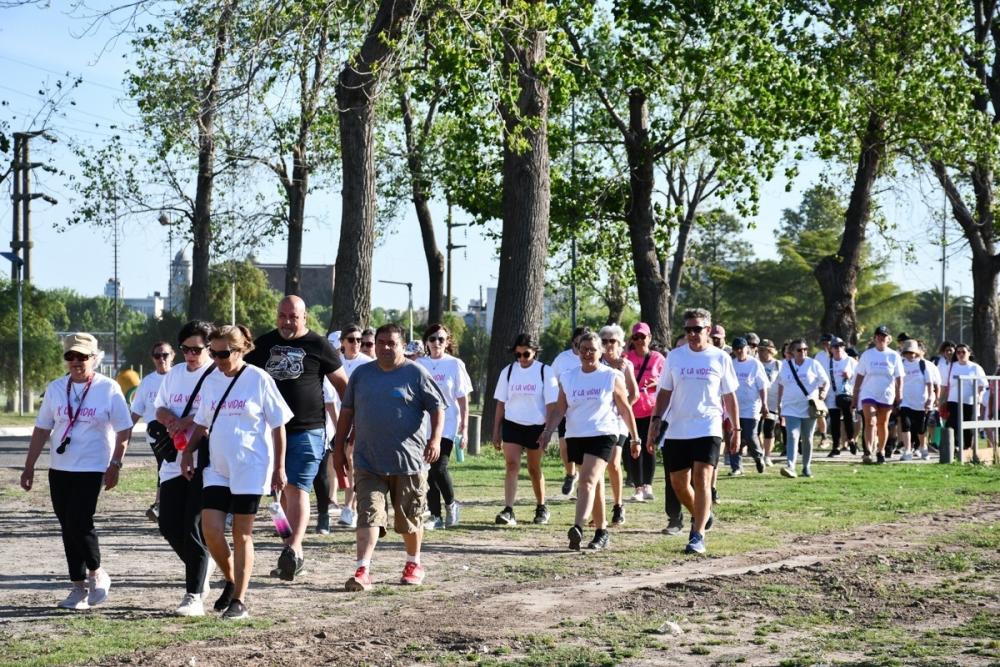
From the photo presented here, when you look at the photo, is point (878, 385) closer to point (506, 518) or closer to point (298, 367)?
point (506, 518)

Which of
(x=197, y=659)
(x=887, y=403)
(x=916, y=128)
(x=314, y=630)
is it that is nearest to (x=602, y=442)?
(x=314, y=630)

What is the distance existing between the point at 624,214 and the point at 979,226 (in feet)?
30.3

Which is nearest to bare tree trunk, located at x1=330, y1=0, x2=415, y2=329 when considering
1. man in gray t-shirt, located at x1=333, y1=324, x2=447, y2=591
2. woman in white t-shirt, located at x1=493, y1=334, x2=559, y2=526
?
woman in white t-shirt, located at x1=493, y1=334, x2=559, y2=526

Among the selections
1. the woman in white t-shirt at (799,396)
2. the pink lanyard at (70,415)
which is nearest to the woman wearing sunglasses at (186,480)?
the pink lanyard at (70,415)

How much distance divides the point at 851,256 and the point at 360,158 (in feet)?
51.0

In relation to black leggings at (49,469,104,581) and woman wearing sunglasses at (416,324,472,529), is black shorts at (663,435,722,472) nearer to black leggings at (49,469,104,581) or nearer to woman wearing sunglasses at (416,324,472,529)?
woman wearing sunglasses at (416,324,472,529)

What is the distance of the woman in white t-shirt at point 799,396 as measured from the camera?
1997 centimetres

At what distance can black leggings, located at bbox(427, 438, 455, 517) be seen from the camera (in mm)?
13531

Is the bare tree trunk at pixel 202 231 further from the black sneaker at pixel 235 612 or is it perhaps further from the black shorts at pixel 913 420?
the black sneaker at pixel 235 612

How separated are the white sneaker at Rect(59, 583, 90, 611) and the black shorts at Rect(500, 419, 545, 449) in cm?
549

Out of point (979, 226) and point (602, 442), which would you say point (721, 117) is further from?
point (602, 442)

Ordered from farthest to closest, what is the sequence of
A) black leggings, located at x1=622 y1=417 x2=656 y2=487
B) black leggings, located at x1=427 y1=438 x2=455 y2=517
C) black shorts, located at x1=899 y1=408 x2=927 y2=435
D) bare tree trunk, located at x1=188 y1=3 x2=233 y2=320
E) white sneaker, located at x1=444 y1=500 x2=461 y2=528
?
bare tree trunk, located at x1=188 y1=3 x2=233 y2=320
black shorts, located at x1=899 y1=408 x2=927 y2=435
black leggings, located at x1=622 y1=417 x2=656 y2=487
white sneaker, located at x1=444 y1=500 x2=461 y2=528
black leggings, located at x1=427 y1=438 x2=455 y2=517

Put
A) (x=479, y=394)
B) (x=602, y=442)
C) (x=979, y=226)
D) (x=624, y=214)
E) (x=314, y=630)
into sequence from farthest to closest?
1. (x=479, y=394)
2. (x=979, y=226)
3. (x=624, y=214)
4. (x=602, y=442)
5. (x=314, y=630)

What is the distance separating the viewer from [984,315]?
36.8 m
